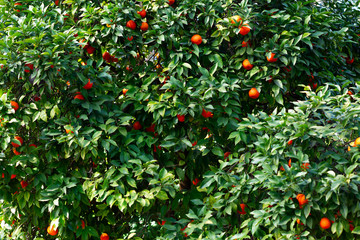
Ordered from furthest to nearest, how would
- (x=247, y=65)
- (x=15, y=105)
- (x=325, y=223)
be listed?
(x=247, y=65) < (x=15, y=105) < (x=325, y=223)

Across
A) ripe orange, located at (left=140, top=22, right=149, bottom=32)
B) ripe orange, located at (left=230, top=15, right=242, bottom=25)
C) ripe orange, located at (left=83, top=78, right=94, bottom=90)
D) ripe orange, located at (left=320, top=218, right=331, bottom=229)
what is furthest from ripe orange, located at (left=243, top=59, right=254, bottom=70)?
ripe orange, located at (left=320, top=218, right=331, bottom=229)

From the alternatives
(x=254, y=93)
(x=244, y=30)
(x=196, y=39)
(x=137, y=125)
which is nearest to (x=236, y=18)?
(x=244, y=30)

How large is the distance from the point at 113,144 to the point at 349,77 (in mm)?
1937

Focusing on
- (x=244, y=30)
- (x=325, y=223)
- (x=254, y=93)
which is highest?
(x=244, y=30)

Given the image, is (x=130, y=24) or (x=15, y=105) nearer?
(x=15, y=105)

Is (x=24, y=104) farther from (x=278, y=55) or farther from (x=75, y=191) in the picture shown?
(x=278, y=55)

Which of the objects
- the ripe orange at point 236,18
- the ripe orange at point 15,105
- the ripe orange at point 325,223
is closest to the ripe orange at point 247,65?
the ripe orange at point 236,18

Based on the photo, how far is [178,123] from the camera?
307cm

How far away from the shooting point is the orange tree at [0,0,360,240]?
2.48 meters

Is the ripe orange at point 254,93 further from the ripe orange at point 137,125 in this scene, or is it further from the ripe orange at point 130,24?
the ripe orange at point 130,24

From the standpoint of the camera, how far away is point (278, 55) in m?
3.02

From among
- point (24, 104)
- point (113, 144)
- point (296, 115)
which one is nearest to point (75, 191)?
point (113, 144)

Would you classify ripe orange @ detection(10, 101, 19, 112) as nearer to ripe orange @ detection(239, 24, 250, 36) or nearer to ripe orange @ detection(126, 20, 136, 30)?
ripe orange @ detection(126, 20, 136, 30)

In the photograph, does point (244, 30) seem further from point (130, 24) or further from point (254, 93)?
point (130, 24)
